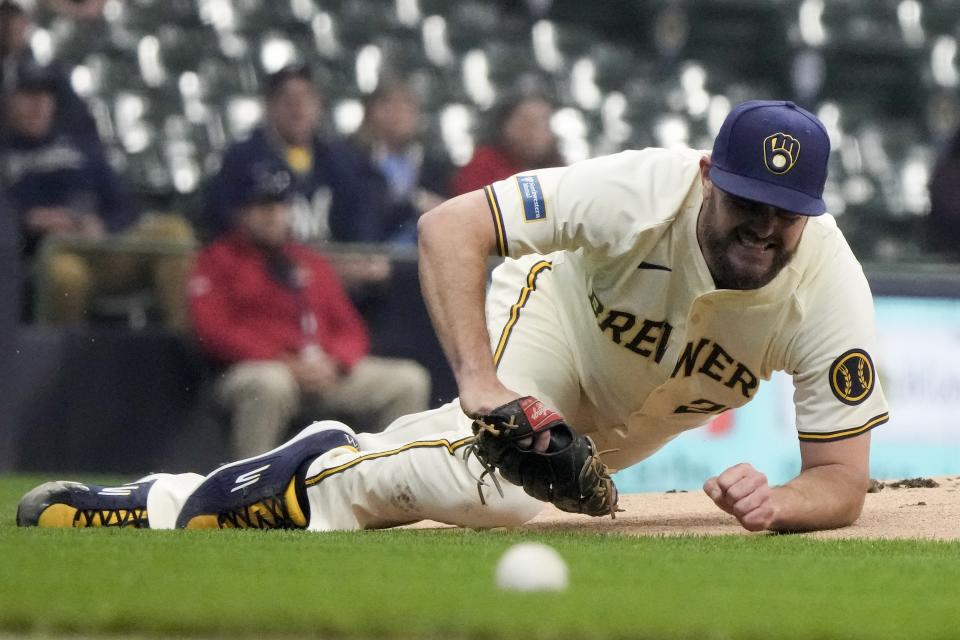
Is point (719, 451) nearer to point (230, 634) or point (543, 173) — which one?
point (543, 173)

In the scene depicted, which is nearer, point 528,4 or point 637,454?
point 637,454

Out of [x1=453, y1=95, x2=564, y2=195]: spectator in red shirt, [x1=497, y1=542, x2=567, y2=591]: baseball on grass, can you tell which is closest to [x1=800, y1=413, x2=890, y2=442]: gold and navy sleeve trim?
[x1=497, y1=542, x2=567, y2=591]: baseball on grass

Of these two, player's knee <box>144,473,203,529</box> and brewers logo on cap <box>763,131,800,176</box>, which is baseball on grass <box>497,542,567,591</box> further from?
player's knee <box>144,473,203,529</box>

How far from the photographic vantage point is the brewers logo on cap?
3.74 meters

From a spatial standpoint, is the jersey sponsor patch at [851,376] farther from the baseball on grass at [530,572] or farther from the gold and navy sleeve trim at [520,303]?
the baseball on grass at [530,572]

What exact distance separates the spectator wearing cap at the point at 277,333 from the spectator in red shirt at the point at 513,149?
4.20ft

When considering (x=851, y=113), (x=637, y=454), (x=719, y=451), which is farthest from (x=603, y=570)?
(x=851, y=113)

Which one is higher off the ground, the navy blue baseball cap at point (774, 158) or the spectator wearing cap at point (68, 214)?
the navy blue baseball cap at point (774, 158)

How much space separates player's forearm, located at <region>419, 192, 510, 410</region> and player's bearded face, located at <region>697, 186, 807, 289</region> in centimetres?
59

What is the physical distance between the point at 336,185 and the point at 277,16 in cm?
236

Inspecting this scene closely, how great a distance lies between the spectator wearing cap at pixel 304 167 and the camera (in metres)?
8.06

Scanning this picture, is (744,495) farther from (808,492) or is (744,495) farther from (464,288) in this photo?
(464,288)

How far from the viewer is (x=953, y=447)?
8312 mm

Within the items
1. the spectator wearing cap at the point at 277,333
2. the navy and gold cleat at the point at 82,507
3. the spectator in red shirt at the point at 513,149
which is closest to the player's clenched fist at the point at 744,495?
the navy and gold cleat at the point at 82,507
